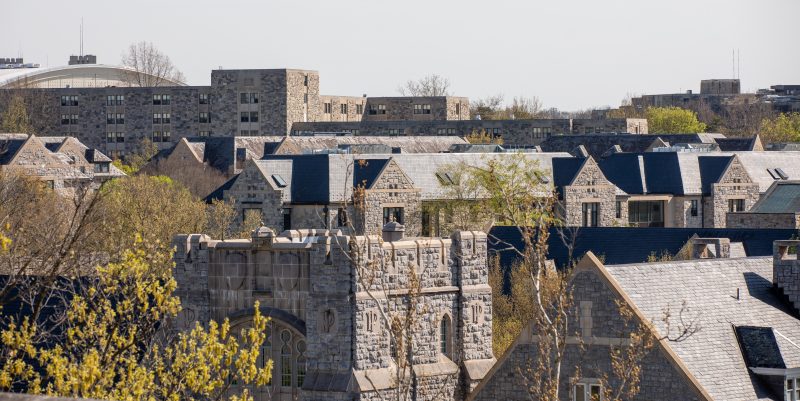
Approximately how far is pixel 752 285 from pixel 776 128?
4620 inches

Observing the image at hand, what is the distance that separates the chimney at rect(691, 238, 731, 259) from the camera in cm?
4550

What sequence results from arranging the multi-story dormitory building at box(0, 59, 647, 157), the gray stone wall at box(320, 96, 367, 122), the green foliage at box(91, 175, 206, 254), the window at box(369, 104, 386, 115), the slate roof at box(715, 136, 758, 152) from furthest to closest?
1. the window at box(369, 104, 386, 115)
2. the gray stone wall at box(320, 96, 367, 122)
3. the multi-story dormitory building at box(0, 59, 647, 157)
4. the slate roof at box(715, 136, 758, 152)
5. the green foliage at box(91, 175, 206, 254)

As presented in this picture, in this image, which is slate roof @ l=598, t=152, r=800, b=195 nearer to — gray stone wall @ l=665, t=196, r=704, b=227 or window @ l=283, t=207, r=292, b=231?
gray stone wall @ l=665, t=196, r=704, b=227

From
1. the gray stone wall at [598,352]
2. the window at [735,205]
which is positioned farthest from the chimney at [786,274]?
the window at [735,205]

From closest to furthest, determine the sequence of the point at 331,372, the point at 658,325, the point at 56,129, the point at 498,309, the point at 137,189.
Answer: the point at 658,325 → the point at 331,372 → the point at 498,309 → the point at 137,189 → the point at 56,129

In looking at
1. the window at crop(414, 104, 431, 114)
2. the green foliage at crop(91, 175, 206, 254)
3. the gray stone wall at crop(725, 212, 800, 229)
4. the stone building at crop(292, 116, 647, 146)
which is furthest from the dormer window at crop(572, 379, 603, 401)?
the window at crop(414, 104, 431, 114)

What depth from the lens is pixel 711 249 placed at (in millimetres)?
46188

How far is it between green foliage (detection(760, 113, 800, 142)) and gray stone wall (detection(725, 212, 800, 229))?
8007cm

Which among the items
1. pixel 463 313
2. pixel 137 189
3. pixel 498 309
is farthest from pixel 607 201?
pixel 463 313

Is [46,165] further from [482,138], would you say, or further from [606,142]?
[482,138]

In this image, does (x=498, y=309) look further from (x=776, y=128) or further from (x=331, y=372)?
(x=776, y=128)

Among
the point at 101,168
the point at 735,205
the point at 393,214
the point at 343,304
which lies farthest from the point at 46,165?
the point at 343,304

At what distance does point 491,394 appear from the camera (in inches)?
1251

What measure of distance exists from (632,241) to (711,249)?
27.4 ft
